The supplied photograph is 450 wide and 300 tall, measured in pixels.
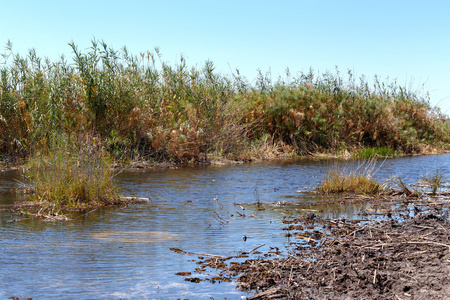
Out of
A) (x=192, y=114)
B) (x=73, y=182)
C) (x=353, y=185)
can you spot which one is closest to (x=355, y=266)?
(x=73, y=182)

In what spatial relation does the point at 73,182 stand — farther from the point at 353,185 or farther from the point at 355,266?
the point at 355,266

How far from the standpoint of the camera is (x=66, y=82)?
1953cm

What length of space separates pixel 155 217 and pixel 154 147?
11.7 m

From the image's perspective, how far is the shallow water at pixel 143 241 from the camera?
17.8ft

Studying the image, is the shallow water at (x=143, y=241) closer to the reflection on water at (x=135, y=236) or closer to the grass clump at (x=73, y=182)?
the reflection on water at (x=135, y=236)

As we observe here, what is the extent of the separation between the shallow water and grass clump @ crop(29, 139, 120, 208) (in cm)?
54

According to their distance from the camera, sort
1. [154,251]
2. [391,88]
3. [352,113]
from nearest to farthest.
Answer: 1. [154,251]
2. [352,113]
3. [391,88]

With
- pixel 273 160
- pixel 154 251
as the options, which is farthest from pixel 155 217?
pixel 273 160

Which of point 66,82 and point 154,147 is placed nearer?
point 66,82

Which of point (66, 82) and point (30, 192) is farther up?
point (66, 82)

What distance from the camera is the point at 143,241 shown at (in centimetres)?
768

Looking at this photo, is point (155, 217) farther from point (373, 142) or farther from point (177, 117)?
point (373, 142)

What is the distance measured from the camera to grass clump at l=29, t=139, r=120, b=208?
10.6 m

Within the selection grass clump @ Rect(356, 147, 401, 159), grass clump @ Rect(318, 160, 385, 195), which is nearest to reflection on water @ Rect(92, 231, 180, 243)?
grass clump @ Rect(318, 160, 385, 195)
